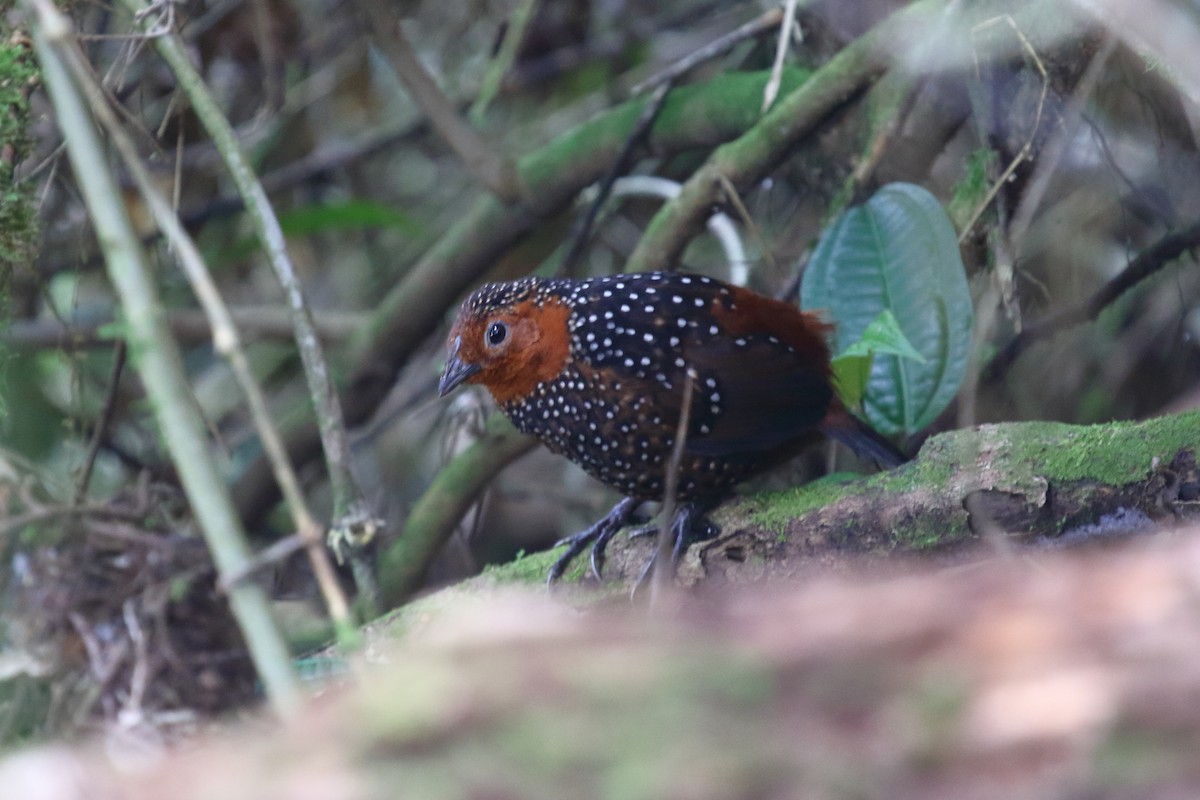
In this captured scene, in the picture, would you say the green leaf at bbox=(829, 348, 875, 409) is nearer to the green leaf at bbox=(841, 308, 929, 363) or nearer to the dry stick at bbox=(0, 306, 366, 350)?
the green leaf at bbox=(841, 308, 929, 363)

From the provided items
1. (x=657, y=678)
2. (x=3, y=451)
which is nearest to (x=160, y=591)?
(x=3, y=451)

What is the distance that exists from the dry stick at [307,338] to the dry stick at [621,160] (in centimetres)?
136

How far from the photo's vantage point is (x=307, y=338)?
2.97m

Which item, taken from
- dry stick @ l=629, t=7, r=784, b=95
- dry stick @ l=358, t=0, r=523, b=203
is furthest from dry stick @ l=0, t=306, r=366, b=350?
dry stick @ l=629, t=7, r=784, b=95

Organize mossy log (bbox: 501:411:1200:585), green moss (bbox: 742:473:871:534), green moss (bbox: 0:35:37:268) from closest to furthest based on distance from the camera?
1. mossy log (bbox: 501:411:1200:585)
2. green moss (bbox: 742:473:871:534)
3. green moss (bbox: 0:35:37:268)

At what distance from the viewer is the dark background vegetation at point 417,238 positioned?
10.0ft

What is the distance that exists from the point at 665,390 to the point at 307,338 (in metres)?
0.91

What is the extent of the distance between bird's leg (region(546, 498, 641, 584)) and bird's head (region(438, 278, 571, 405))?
1.30ft

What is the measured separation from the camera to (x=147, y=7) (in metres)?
2.71

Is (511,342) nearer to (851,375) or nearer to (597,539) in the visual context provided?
(597,539)

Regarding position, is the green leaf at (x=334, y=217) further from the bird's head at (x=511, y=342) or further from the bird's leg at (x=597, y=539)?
the bird's leg at (x=597, y=539)

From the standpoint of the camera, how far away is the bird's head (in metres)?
3.03

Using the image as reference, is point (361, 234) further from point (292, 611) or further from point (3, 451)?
point (3, 451)

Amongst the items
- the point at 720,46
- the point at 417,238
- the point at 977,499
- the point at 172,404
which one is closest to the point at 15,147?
the point at 172,404
